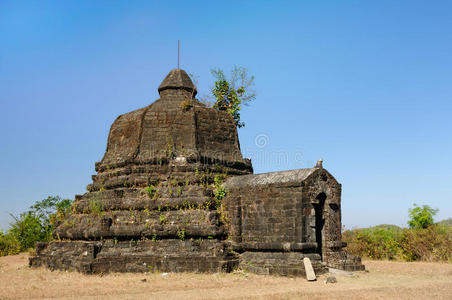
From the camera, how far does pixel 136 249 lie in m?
12.7

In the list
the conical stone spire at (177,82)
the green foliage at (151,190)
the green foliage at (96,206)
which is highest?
the conical stone spire at (177,82)

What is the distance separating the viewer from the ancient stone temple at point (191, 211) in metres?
12.1

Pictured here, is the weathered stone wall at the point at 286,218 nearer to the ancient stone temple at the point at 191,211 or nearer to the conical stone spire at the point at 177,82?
the ancient stone temple at the point at 191,211

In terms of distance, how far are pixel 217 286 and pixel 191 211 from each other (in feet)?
9.69

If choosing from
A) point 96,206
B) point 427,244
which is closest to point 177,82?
point 96,206

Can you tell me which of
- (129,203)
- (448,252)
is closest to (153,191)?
(129,203)

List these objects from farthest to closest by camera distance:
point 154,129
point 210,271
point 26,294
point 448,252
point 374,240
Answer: point 374,240, point 448,252, point 154,129, point 210,271, point 26,294

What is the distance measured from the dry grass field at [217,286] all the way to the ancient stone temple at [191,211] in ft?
1.93

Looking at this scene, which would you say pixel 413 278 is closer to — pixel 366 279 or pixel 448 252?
pixel 366 279

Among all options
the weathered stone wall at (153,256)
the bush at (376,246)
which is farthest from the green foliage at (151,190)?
the bush at (376,246)

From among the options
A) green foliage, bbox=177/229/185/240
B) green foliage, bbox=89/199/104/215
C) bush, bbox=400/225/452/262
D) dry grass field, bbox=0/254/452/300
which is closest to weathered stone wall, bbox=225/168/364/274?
dry grass field, bbox=0/254/452/300

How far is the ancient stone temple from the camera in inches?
478

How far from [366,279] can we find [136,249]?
673 centimetres

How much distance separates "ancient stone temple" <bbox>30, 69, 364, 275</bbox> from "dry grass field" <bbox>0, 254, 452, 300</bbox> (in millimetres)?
588
